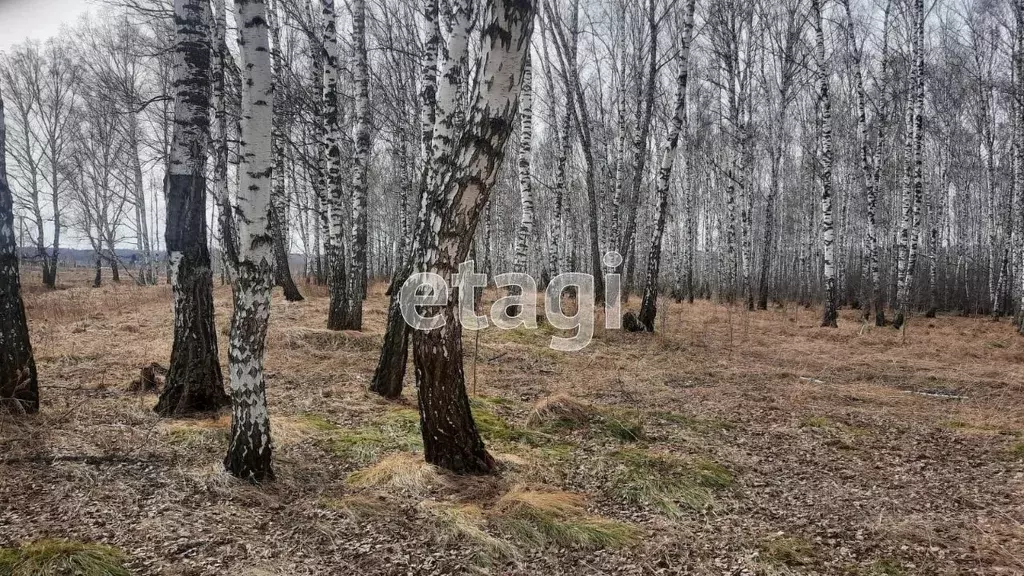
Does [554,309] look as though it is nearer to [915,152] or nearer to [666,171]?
[666,171]

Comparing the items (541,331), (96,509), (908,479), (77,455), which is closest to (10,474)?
(77,455)

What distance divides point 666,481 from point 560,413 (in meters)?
1.75

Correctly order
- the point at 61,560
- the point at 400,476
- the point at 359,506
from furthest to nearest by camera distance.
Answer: the point at 400,476 < the point at 359,506 < the point at 61,560

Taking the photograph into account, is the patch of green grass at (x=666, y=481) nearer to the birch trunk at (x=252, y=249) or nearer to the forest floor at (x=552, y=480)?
Answer: the forest floor at (x=552, y=480)

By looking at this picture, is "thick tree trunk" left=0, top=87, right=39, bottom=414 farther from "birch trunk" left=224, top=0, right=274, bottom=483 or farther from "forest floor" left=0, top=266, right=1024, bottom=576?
"birch trunk" left=224, top=0, right=274, bottom=483

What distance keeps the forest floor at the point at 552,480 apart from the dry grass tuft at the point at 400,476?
0.02 metres

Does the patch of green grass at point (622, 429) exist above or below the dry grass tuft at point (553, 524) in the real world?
above

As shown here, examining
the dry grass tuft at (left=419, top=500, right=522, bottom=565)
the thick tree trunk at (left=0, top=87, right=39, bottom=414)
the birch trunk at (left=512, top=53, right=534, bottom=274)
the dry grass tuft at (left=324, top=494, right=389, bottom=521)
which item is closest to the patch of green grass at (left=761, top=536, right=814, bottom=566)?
the dry grass tuft at (left=419, top=500, right=522, bottom=565)

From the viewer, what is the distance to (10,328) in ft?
15.4

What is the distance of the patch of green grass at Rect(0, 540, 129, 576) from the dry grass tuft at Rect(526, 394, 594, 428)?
11.7 feet

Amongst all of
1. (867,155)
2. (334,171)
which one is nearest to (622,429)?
(334,171)

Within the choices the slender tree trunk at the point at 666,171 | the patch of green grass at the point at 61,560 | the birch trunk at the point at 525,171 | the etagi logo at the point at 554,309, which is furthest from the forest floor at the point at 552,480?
the birch trunk at the point at 525,171

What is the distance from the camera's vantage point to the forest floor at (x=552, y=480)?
10.2ft

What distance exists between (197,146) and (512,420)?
4.22 m
